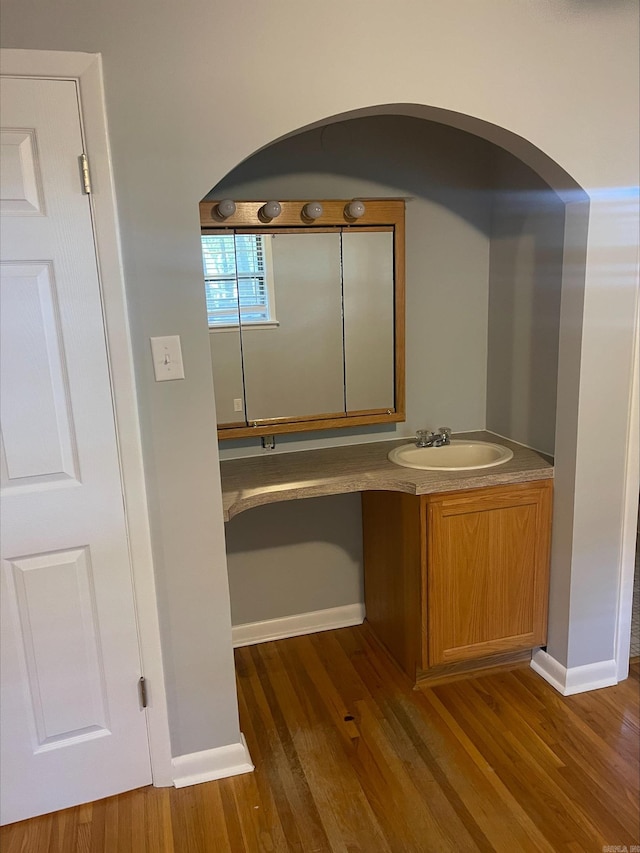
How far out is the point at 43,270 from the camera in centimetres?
162

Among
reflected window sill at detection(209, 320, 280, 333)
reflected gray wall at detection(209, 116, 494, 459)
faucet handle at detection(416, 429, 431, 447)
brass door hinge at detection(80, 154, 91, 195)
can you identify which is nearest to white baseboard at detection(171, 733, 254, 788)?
reflected gray wall at detection(209, 116, 494, 459)

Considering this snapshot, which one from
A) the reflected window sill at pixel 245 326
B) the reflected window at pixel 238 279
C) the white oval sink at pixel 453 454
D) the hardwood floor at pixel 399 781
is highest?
the reflected window at pixel 238 279

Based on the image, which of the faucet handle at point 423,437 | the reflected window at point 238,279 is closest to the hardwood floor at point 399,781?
the faucet handle at point 423,437

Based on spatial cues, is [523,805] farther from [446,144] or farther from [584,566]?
[446,144]

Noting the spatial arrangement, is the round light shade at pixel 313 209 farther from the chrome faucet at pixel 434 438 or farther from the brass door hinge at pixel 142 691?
the brass door hinge at pixel 142 691

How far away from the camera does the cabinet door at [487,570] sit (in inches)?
86.7

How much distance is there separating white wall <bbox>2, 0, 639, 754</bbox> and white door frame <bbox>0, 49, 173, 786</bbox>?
0.10ft

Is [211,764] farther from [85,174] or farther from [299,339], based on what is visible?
[85,174]

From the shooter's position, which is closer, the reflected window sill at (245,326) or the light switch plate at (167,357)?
the light switch plate at (167,357)

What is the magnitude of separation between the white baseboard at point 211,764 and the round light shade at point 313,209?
181cm

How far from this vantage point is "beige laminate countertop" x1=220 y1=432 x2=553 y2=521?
82.0 inches

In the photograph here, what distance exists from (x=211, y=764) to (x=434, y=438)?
4.62 ft

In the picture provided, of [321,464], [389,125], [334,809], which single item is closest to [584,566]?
[321,464]

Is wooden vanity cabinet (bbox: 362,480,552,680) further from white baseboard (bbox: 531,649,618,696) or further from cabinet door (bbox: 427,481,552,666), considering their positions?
white baseboard (bbox: 531,649,618,696)
